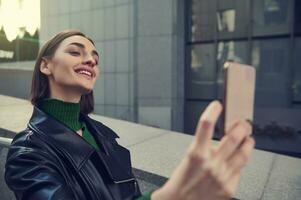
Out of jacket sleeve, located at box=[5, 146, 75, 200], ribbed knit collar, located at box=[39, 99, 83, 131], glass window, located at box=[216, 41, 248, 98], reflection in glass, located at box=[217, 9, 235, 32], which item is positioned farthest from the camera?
reflection in glass, located at box=[217, 9, 235, 32]

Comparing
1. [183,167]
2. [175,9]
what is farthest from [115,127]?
[175,9]

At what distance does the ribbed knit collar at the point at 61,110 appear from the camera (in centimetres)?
203

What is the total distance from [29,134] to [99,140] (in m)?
0.53

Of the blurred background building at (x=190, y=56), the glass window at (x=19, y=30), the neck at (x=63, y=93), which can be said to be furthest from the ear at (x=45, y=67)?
the glass window at (x=19, y=30)

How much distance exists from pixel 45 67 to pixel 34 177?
0.83 meters

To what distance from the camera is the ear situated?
2145 mm

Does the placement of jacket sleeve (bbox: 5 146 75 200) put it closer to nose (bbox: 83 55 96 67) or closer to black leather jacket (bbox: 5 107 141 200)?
black leather jacket (bbox: 5 107 141 200)

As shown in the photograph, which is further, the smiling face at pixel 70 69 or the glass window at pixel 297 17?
the glass window at pixel 297 17

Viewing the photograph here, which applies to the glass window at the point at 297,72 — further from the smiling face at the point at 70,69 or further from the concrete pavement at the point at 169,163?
the smiling face at the point at 70,69

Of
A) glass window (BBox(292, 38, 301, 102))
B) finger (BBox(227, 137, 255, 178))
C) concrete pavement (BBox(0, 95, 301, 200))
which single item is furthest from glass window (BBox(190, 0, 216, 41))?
finger (BBox(227, 137, 255, 178))

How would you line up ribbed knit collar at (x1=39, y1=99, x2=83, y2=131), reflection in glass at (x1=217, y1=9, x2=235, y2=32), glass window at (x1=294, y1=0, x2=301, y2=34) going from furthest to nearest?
reflection in glass at (x1=217, y1=9, x2=235, y2=32)
glass window at (x1=294, y1=0, x2=301, y2=34)
ribbed knit collar at (x1=39, y1=99, x2=83, y2=131)

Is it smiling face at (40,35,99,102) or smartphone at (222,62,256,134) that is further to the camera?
smiling face at (40,35,99,102)

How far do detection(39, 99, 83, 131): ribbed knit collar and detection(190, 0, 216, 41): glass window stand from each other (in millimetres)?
9310

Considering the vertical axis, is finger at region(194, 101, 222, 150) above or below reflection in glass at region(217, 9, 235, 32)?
below
